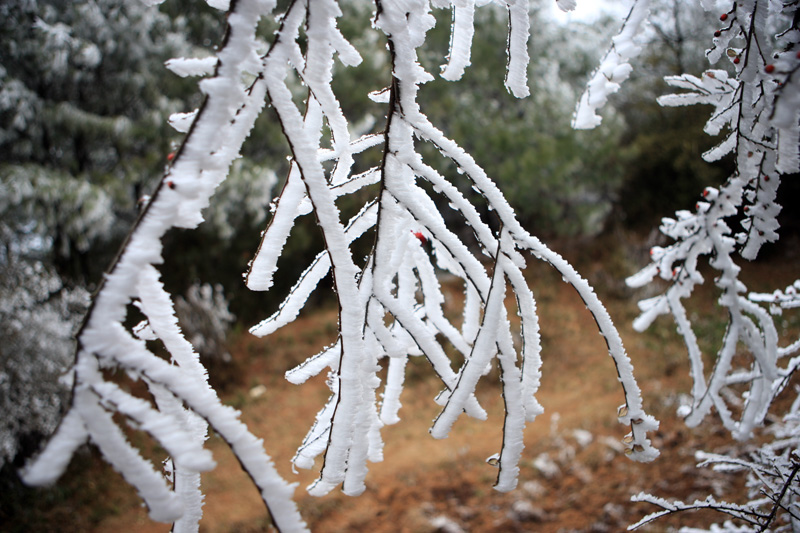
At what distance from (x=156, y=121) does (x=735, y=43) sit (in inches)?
184

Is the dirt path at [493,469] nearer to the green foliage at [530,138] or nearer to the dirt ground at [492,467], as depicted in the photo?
the dirt ground at [492,467]

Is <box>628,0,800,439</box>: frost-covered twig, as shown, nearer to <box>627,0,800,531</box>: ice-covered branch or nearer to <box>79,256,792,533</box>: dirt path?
<box>627,0,800,531</box>: ice-covered branch

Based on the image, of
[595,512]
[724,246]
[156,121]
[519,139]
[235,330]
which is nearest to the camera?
[724,246]

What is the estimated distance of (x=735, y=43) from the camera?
950 millimetres

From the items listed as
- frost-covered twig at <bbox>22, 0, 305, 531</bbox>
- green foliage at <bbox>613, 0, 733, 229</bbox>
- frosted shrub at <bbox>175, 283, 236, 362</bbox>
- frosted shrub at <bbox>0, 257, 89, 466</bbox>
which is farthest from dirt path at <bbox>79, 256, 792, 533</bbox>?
green foliage at <bbox>613, 0, 733, 229</bbox>

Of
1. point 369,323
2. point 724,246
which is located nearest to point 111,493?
point 369,323

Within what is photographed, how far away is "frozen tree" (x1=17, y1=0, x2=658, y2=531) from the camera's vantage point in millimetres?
428

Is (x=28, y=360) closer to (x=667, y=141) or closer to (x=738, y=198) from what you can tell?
(x=738, y=198)

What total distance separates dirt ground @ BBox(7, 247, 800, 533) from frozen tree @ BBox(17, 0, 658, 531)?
2.30 metres

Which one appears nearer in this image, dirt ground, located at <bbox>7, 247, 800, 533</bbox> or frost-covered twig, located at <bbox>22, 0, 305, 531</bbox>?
frost-covered twig, located at <bbox>22, 0, 305, 531</bbox>

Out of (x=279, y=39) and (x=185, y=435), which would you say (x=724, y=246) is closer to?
(x=279, y=39)


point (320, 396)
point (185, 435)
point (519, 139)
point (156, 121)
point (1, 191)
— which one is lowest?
point (185, 435)

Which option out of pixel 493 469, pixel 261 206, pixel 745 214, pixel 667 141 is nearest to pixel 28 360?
pixel 261 206

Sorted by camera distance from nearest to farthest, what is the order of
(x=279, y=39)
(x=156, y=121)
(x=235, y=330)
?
1. (x=279, y=39)
2. (x=156, y=121)
3. (x=235, y=330)
